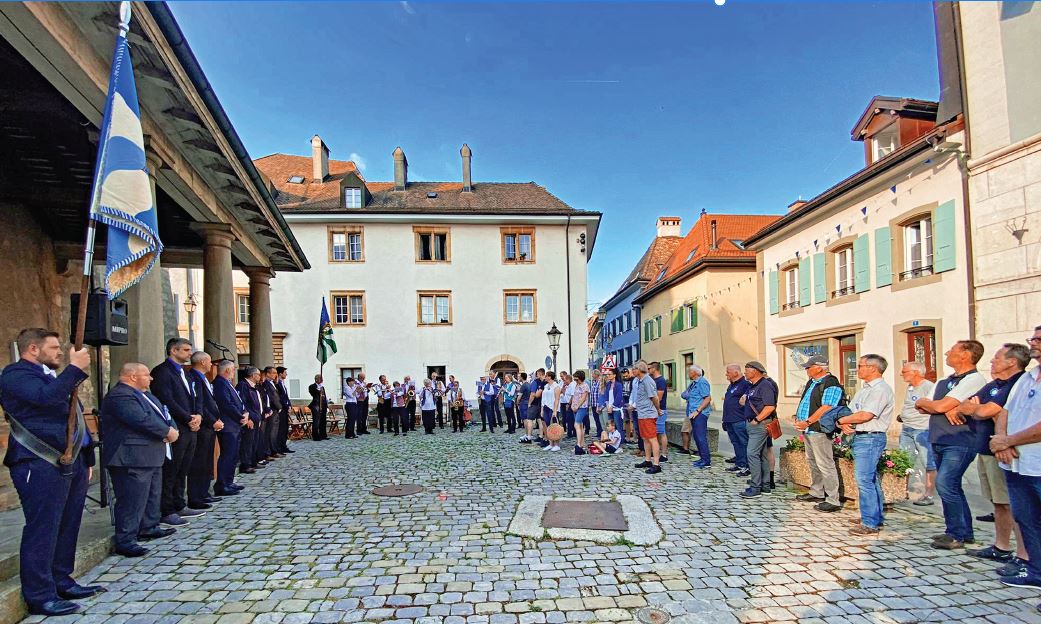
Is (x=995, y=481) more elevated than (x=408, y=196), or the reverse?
(x=408, y=196)

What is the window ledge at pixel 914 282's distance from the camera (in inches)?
494

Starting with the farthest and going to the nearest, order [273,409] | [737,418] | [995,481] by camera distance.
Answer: [273,409] < [737,418] < [995,481]

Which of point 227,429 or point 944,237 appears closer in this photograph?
point 227,429

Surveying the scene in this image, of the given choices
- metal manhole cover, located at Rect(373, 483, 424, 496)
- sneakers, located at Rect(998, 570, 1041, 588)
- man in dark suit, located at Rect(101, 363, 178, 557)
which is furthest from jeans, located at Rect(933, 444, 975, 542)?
man in dark suit, located at Rect(101, 363, 178, 557)

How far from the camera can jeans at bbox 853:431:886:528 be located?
5.31 m

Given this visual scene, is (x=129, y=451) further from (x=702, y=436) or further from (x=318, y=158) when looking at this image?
(x=318, y=158)

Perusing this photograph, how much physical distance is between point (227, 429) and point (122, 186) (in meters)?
3.84

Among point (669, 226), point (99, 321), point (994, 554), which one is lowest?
point (994, 554)

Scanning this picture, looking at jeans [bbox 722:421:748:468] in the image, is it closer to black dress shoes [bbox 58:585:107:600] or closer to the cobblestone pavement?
the cobblestone pavement

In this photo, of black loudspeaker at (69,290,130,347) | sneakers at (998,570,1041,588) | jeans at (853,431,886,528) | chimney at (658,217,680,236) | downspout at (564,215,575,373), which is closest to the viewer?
sneakers at (998,570,1041,588)

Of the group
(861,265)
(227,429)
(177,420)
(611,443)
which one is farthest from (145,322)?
(861,265)

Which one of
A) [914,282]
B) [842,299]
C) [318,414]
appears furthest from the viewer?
[842,299]

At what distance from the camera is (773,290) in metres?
19.6

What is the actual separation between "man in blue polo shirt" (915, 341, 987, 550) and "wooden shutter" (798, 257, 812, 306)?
13244 millimetres
